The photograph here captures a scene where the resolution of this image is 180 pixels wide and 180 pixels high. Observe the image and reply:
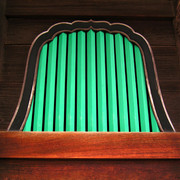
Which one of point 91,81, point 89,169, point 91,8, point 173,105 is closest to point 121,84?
point 91,81

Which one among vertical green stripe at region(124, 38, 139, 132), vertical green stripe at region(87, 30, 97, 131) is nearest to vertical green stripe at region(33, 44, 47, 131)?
vertical green stripe at region(87, 30, 97, 131)

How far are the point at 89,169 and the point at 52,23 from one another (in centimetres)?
111

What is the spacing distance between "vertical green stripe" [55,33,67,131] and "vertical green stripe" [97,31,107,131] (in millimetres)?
209

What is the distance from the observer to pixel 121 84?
4.78 ft

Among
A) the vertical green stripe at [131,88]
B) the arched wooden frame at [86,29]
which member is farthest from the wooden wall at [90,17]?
the vertical green stripe at [131,88]

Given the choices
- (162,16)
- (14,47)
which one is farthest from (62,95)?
(162,16)

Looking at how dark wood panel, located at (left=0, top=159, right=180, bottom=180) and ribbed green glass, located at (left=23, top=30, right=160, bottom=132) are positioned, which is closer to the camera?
dark wood panel, located at (left=0, top=159, right=180, bottom=180)

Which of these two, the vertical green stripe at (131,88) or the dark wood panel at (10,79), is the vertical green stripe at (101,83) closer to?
the vertical green stripe at (131,88)

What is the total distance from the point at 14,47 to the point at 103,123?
34.3 inches

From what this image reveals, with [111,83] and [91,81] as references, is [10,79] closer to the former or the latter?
[91,81]

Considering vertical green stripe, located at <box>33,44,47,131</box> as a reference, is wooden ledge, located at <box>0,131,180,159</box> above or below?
below

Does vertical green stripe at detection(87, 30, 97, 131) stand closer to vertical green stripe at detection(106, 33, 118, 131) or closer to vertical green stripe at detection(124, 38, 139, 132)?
vertical green stripe at detection(106, 33, 118, 131)

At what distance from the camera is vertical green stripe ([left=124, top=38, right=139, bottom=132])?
53.4 inches

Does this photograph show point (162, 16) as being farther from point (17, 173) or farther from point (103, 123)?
point (17, 173)
